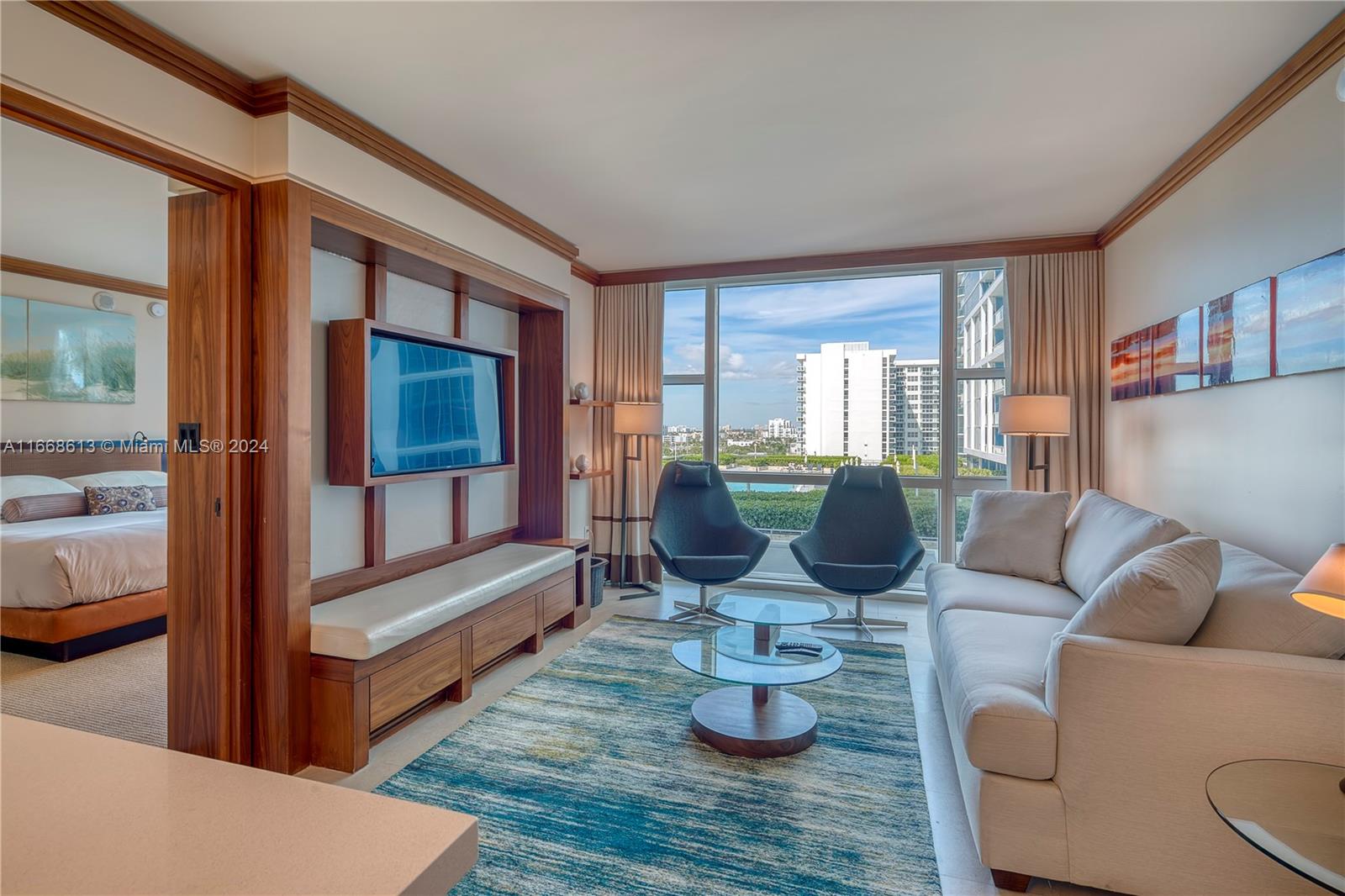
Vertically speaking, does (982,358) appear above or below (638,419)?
above

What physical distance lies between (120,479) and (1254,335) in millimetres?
6748

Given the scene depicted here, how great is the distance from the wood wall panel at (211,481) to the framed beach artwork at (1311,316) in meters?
3.77

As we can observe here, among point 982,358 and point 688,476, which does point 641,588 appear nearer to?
point 688,476

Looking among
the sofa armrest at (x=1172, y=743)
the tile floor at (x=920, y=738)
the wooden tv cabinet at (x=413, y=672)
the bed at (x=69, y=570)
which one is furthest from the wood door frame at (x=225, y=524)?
the sofa armrest at (x=1172, y=743)

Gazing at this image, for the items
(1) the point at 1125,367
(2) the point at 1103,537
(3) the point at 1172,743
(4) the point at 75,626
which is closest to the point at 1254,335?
(2) the point at 1103,537

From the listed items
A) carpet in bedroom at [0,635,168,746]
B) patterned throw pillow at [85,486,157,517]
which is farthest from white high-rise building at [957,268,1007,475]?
patterned throw pillow at [85,486,157,517]

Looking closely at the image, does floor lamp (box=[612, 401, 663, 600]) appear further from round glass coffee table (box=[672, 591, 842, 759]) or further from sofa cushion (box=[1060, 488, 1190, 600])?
sofa cushion (box=[1060, 488, 1190, 600])

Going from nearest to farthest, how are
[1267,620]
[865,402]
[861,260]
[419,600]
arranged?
[1267,620], [419,600], [861,260], [865,402]

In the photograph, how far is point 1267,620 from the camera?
71.7 inches

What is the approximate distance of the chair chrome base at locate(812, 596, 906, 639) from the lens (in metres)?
4.13

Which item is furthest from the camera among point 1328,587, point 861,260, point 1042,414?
point 861,260

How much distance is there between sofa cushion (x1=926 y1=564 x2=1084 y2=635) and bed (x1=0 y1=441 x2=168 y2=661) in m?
3.75

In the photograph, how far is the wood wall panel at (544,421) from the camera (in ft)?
14.9

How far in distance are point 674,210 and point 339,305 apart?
1943mm
